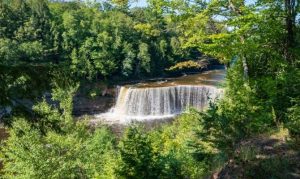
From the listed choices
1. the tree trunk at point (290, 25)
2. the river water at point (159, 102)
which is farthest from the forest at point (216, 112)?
the river water at point (159, 102)

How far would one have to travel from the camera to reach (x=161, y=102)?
120ft

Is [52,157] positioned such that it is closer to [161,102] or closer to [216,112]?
[216,112]

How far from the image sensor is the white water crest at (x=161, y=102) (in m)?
35.9

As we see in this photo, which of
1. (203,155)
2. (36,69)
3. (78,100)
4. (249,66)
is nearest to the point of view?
(36,69)

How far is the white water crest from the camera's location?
35.9 m

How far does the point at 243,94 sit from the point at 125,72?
133ft

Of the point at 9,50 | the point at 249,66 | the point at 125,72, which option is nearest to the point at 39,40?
the point at 9,50

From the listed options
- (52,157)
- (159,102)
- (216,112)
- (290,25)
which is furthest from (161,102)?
(290,25)

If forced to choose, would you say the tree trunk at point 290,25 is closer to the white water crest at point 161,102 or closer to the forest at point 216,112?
the forest at point 216,112

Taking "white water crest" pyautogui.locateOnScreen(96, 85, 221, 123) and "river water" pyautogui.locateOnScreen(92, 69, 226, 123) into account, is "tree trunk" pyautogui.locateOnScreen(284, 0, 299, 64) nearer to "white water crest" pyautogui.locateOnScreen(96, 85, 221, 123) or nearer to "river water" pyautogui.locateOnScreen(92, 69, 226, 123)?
"river water" pyautogui.locateOnScreen(92, 69, 226, 123)

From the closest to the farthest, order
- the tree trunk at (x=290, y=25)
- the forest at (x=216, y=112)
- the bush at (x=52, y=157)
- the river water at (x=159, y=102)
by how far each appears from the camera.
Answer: the forest at (x=216, y=112) < the tree trunk at (x=290, y=25) < the bush at (x=52, y=157) < the river water at (x=159, y=102)

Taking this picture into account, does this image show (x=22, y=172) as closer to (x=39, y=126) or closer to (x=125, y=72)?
(x=39, y=126)

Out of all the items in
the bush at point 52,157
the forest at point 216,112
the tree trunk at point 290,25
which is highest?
the tree trunk at point 290,25

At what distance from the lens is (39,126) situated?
5.37 m
